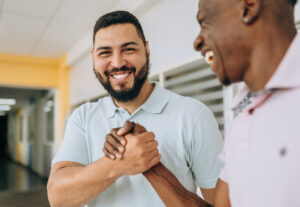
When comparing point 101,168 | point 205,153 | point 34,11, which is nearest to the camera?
point 101,168

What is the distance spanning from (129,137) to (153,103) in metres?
0.29

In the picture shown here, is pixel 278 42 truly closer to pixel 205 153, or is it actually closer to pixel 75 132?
pixel 205 153

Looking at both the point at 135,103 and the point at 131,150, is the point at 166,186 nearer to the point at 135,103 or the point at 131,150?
the point at 131,150

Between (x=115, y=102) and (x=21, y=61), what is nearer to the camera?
(x=115, y=102)

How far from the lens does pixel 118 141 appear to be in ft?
3.21

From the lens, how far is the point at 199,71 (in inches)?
99.8

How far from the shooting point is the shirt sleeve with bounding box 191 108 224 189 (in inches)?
42.7

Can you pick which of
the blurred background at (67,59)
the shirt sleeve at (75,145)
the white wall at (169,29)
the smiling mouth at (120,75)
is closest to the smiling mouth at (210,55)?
the smiling mouth at (120,75)

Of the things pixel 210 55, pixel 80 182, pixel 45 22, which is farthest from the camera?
pixel 45 22

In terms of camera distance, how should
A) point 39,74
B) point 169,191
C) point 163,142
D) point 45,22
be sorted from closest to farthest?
1. point 169,191
2. point 163,142
3. point 45,22
4. point 39,74

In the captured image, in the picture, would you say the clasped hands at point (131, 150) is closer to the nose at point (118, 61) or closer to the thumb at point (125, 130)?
the thumb at point (125, 130)

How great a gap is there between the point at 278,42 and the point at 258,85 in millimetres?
100

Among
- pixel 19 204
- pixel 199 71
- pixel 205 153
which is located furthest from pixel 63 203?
pixel 19 204

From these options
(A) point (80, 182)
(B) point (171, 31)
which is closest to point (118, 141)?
(A) point (80, 182)
